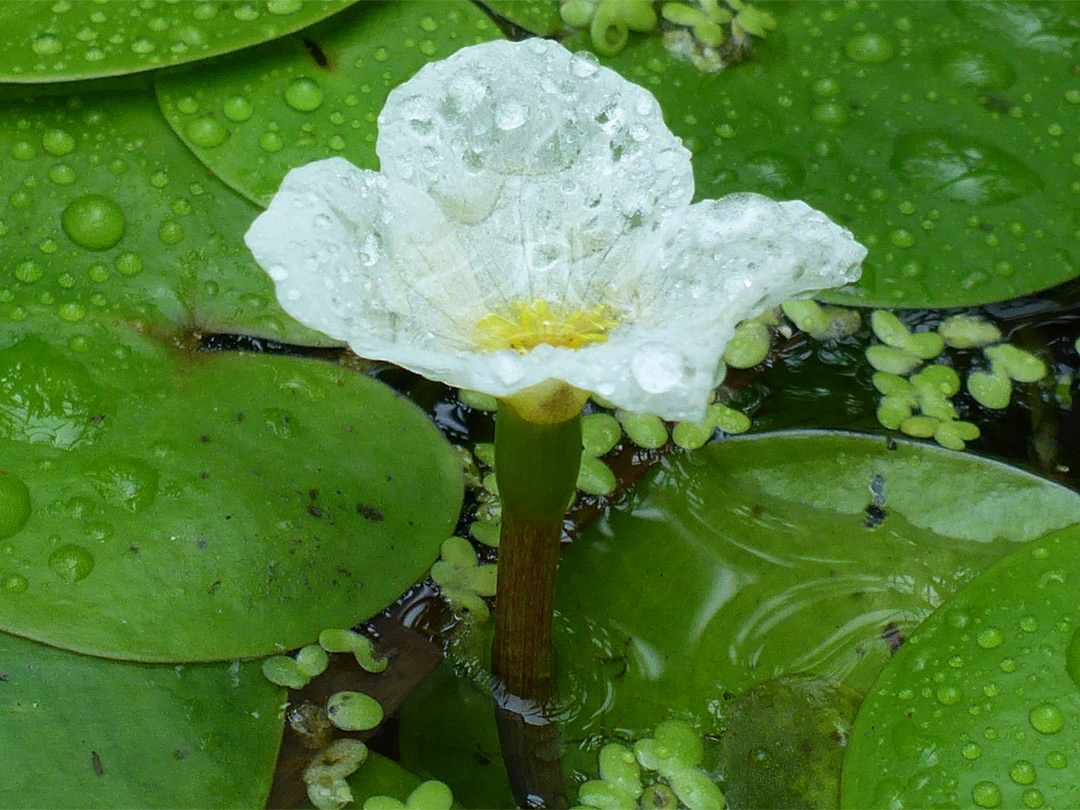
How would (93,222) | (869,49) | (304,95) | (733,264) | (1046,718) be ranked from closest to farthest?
1. (733,264)
2. (1046,718)
3. (93,222)
4. (304,95)
5. (869,49)

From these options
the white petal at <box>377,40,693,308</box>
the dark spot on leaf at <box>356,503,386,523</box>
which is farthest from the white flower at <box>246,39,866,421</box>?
the dark spot on leaf at <box>356,503,386,523</box>

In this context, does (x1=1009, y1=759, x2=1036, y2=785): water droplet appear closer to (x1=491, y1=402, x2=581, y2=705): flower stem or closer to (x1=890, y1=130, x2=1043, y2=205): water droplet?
(x1=491, y1=402, x2=581, y2=705): flower stem

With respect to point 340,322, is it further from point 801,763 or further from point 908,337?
→ point 908,337

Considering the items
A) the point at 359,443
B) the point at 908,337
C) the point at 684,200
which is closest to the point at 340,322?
the point at 684,200

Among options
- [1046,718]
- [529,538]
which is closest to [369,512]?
[529,538]

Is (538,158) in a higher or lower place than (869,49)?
higher

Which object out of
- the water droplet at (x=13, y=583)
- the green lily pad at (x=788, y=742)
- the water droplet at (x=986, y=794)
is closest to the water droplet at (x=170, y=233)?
the water droplet at (x=13, y=583)

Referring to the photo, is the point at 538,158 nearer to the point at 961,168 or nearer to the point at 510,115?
the point at 510,115
